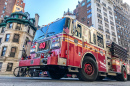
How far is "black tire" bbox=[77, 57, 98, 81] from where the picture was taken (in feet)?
16.6

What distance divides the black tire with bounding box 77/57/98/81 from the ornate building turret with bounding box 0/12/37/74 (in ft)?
61.0

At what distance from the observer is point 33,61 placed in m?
4.73

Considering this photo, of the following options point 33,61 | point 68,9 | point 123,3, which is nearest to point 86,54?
point 33,61

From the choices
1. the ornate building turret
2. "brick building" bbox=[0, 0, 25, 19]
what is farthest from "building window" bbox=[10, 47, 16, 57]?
"brick building" bbox=[0, 0, 25, 19]

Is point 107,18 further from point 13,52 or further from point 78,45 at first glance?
point 78,45

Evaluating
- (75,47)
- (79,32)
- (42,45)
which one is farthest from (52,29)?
(75,47)

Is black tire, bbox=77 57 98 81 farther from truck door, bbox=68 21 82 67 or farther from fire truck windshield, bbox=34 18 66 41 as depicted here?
fire truck windshield, bbox=34 18 66 41

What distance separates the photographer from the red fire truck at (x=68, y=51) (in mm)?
4574

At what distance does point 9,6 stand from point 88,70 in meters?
71.8

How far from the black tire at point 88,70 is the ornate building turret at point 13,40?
1860 centimetres

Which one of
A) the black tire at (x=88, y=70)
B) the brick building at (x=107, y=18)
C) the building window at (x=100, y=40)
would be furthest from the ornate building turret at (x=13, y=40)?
the brick building at (x=107, y=18)

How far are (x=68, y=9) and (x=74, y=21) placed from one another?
47.9 m

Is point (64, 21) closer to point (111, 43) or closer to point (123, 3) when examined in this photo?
point (111, 43)

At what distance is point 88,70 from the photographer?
546 centimetres
